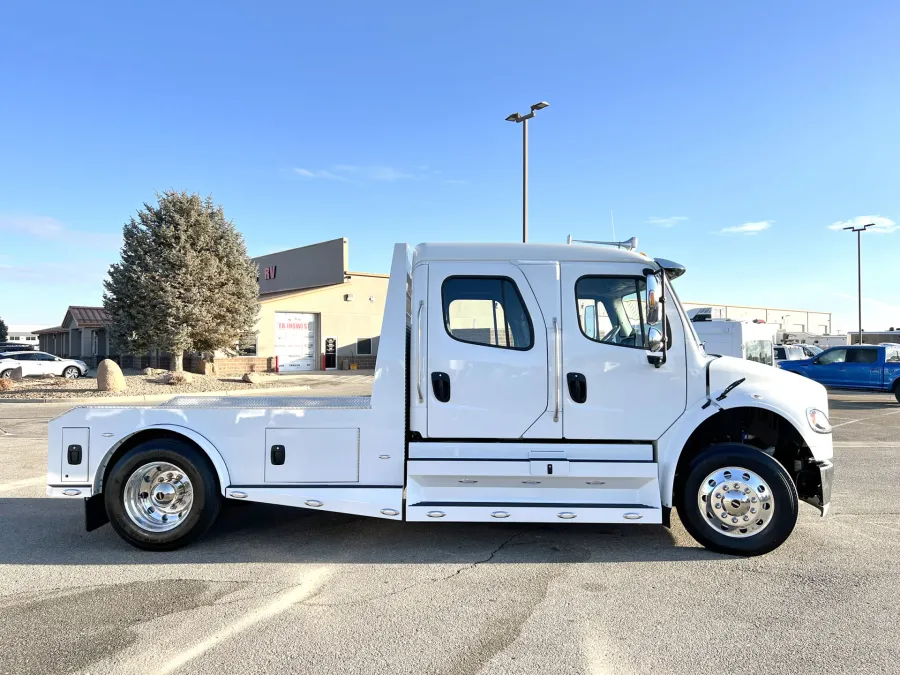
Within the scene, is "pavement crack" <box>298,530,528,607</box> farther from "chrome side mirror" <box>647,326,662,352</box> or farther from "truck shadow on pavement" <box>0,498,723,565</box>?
"chrome side mirror" <box>647,326,662,352</box>

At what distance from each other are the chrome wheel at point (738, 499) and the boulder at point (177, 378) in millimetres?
19366

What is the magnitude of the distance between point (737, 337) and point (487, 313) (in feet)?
55.3

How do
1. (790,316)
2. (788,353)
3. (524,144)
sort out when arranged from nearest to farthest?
(524,144) < (788,353) < (790,316)

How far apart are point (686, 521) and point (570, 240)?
8.35 ft

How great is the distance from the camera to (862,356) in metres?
19.6

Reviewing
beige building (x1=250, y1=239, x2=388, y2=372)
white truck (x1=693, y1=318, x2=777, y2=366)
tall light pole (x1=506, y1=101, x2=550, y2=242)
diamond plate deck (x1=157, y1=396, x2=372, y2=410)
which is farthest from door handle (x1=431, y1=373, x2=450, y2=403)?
beige building (x1=250, y1=239, x2=388, y2=372)

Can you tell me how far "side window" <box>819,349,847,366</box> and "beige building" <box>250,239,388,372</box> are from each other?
695 inches

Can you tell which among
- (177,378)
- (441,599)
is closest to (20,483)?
(441,599)

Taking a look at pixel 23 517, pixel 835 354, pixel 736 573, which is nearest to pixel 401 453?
pixel 736 573

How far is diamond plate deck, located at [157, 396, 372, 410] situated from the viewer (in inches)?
194

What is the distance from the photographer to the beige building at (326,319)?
29.8 meters

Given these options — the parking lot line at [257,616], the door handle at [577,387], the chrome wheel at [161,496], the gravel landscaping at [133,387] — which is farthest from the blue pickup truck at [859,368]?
the chrome wheel at [161,496]

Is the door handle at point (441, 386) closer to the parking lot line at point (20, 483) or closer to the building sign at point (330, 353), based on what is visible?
the parking lot line at point (20, 483)

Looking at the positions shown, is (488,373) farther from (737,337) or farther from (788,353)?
(788,353)
